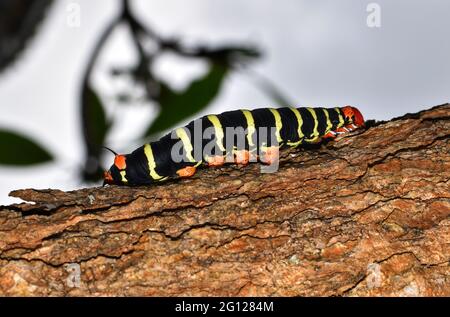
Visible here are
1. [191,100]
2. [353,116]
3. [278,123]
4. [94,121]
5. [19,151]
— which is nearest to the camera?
[278,123]

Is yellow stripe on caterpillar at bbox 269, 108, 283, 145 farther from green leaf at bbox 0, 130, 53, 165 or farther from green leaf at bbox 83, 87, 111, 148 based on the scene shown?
green leaf at bbox 0, 130, 53, 165

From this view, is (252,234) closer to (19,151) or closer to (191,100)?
(191,100)

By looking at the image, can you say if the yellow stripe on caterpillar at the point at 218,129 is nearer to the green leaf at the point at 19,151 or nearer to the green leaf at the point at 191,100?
the green leaf at the point at 191,100

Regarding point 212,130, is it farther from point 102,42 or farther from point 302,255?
point 102,42

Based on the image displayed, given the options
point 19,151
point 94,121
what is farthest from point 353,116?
point 19,151
